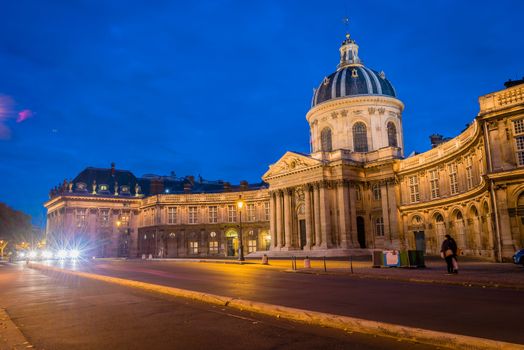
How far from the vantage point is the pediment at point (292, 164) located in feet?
180

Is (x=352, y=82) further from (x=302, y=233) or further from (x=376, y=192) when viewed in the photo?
(x=302, y=233)

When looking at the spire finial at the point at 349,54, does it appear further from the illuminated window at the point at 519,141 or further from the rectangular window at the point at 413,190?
the illuminated window at the point at 519,141

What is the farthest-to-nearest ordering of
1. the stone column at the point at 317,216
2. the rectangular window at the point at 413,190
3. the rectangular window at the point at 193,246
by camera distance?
the rectangular window at the point at 193,246
the stone column at the point at 317,216
the rectangular window at the point at 413,190

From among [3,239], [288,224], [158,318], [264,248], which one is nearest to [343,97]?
[288,224]

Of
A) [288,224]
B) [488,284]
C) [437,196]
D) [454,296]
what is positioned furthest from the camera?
[288,224]

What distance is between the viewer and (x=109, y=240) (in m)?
86.5

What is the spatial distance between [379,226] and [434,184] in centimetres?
973

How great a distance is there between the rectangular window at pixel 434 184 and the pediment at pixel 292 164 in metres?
12.7

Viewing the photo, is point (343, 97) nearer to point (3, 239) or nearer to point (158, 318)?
point (158, 318)

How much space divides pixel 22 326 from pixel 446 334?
847cm

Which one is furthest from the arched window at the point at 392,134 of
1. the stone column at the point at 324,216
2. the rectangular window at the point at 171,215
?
the rectangular window at the point at 171,215

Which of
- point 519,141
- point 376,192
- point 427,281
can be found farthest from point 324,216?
point 427,281

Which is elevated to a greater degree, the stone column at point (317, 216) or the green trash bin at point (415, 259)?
the stone column at point (317, 216)

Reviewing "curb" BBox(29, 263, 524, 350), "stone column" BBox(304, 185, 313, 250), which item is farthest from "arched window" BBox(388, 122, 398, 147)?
"curb" BBox(29, 263, 524, 350)
